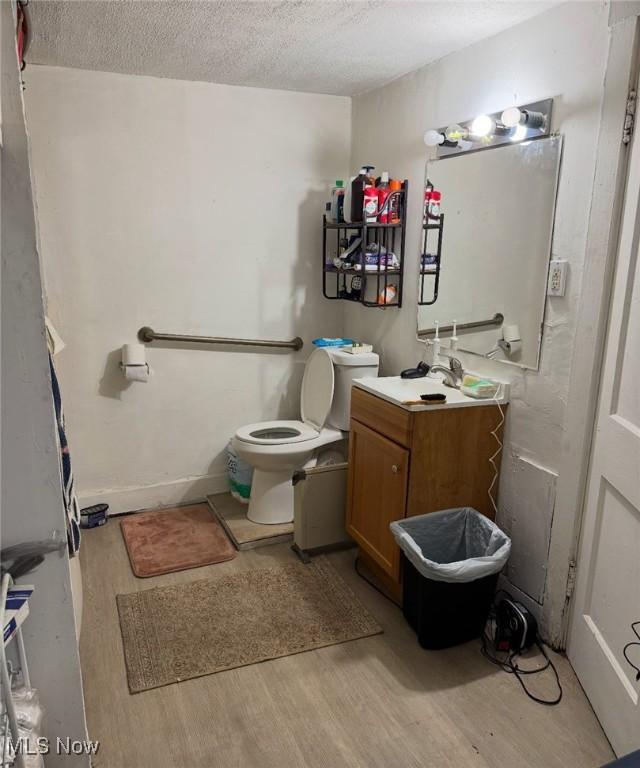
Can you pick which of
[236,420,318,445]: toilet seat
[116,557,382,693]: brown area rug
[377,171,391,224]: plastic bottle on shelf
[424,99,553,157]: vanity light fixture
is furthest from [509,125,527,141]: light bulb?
[116,557,382,693]: brown area rug

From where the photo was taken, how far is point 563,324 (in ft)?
6.36

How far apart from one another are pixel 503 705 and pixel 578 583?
46cm

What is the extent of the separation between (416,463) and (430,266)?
96 centimetres

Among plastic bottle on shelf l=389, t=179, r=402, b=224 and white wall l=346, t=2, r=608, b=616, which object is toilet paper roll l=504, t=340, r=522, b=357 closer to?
white wall l=346, t=2, r=608, b=616

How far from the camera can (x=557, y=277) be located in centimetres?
194

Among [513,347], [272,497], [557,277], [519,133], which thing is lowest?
[272,497]

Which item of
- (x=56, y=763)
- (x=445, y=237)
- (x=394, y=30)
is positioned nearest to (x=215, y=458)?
(x=445, y=237)

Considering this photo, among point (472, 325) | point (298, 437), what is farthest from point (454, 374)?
point (298, 437)

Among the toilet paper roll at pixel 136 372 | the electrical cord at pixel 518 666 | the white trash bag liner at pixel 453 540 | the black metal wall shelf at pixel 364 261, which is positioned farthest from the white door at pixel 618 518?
the toilet paper roll at pixel 136 372

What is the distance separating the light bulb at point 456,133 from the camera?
88.4 inches

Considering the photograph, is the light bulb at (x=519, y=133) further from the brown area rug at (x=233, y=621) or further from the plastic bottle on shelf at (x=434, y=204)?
the brown area rug at (x=233, y=621)

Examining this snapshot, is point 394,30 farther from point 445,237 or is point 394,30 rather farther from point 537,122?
point 445,237

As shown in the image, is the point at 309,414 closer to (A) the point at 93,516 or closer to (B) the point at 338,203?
(B) the point at 338,203

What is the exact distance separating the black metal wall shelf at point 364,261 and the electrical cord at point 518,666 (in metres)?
1.56
